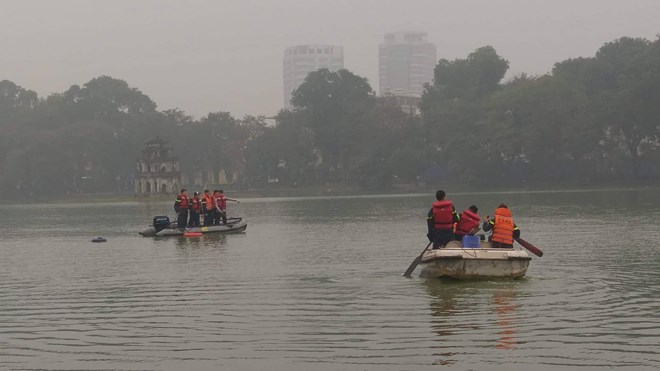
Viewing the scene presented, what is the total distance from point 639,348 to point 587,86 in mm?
119913

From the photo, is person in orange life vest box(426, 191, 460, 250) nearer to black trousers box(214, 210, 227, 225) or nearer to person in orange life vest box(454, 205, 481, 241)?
person in orange life vest box(454, 205, 481, 241)

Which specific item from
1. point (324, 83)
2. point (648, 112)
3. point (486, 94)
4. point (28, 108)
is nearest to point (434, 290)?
point (648, 112)

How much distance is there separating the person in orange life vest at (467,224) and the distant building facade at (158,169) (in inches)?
4622

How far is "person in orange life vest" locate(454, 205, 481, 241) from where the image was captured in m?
24.0

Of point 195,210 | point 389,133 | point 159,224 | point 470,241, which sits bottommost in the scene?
point 159,224

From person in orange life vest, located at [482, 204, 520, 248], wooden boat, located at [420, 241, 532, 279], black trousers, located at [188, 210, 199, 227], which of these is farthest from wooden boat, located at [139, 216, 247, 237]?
wooden boat, located at [420, 241, 532, 279]

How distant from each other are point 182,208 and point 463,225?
2305 cm

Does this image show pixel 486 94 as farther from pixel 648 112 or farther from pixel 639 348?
pixel 639 348

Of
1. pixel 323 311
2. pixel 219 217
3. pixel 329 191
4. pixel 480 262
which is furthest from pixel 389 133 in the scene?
pixel 323 311

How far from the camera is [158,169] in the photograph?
458 ft

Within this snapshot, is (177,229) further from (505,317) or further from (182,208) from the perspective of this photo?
(505,317)

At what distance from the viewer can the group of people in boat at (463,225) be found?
23953 millimetres

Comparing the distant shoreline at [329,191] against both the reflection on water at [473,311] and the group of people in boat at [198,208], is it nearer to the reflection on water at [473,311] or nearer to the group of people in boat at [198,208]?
the group of people in boat at [198,208]

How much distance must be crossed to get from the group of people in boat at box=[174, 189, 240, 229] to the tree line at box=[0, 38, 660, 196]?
73.3 metres
